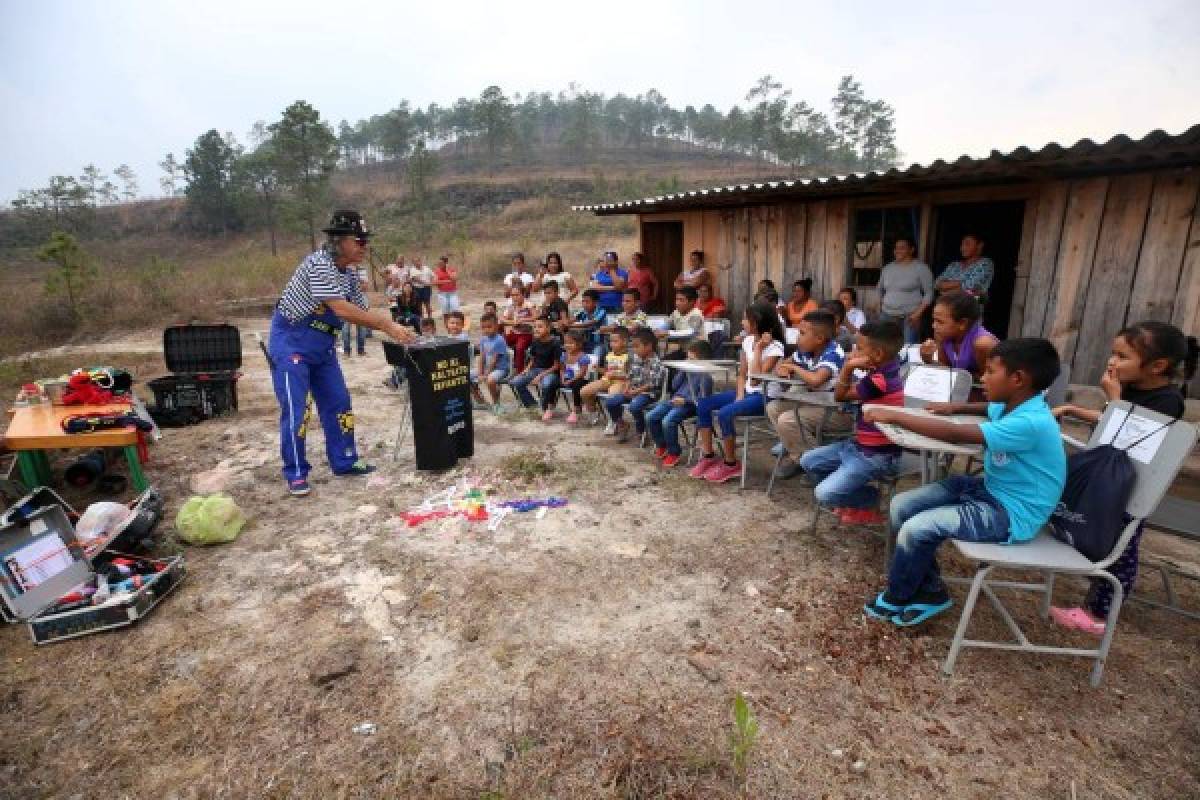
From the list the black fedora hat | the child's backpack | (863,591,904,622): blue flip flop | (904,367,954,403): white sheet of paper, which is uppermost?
the black fedora hat

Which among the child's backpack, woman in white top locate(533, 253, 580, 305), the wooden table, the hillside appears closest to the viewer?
the child's backpack

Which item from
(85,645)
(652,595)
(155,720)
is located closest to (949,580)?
(652,595)

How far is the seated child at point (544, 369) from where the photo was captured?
22.9ft

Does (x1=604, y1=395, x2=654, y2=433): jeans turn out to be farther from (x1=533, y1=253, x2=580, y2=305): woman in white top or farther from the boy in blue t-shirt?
(x1=533, y1=253, x2=580, y2=305): woman in white top

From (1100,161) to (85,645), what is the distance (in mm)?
7782

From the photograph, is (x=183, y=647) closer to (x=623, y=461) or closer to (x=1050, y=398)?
(x=623, y=461)

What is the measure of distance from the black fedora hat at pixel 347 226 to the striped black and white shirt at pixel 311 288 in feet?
0.72

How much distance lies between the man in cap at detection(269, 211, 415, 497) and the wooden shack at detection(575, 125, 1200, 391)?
4689 millimetres

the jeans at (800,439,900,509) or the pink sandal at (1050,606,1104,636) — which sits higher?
the jeans at (800,439,900,509)

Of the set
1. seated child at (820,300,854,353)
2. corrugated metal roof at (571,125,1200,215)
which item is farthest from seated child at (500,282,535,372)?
seated child at (820,300,854,353)

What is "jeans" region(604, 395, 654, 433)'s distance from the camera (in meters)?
5.79

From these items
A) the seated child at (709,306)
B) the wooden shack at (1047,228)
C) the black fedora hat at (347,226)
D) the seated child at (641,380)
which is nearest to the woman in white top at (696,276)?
the seated child at (709,306)

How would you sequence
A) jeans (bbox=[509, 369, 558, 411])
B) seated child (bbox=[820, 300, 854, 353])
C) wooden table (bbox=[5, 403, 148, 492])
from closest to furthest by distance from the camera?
wooden table (bbox=[5, 403, 148, 492]) → seated child (bbox=[820, 300, 854, 353]) → jeans (bbox=[509, 369, 558, 411])

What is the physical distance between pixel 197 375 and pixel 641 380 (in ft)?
17.6
